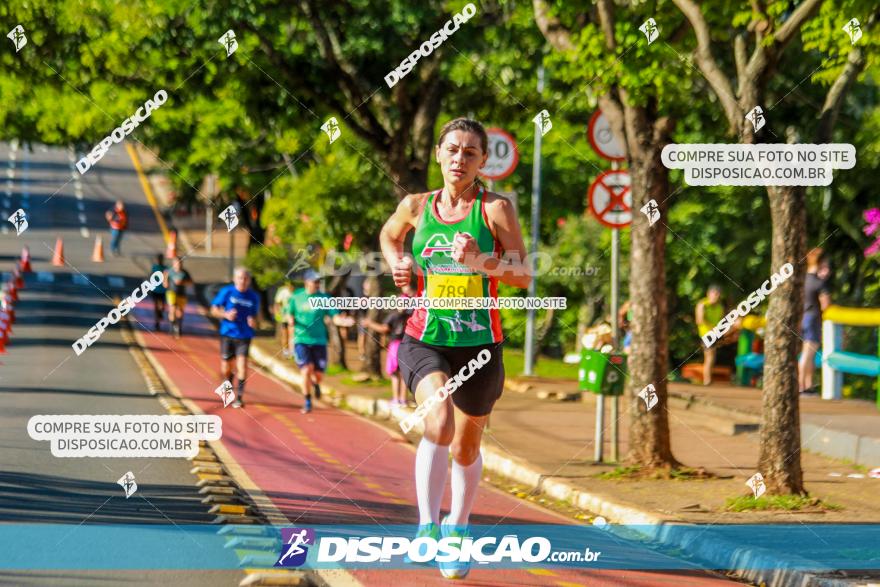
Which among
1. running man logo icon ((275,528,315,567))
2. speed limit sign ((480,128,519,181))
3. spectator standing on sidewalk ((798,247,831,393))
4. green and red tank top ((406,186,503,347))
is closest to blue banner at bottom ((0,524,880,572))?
running man logo icon ((275,528,315,567))

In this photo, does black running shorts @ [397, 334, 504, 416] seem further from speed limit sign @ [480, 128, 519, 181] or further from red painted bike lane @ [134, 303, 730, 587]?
speed limit sign @ [480, 128, 519, 181]

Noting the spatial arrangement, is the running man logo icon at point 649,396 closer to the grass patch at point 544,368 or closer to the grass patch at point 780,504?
the grass patch at point 780,504

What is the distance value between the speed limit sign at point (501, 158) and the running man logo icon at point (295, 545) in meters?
9.10

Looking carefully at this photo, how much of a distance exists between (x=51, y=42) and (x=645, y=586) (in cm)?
→ 1646

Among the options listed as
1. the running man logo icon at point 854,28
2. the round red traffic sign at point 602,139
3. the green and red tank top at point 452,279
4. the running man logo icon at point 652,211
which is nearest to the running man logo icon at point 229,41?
the round red traffic sign at point 602,139

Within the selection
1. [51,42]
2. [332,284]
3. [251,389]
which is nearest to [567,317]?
[332,284]

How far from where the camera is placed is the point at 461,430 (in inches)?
303

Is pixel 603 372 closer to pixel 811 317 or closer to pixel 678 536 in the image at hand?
pixel 678 536

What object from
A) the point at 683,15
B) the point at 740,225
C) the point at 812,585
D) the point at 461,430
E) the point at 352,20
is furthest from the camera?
the point at 740,225

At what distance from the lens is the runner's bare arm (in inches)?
289

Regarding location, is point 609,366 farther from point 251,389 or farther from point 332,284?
point 332,284

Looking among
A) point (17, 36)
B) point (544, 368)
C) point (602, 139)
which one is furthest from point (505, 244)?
point (544, 368)

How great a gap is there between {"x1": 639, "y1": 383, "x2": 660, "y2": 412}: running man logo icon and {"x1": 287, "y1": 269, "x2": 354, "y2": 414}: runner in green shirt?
6.55 metres

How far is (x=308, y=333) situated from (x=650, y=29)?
7.98 m
